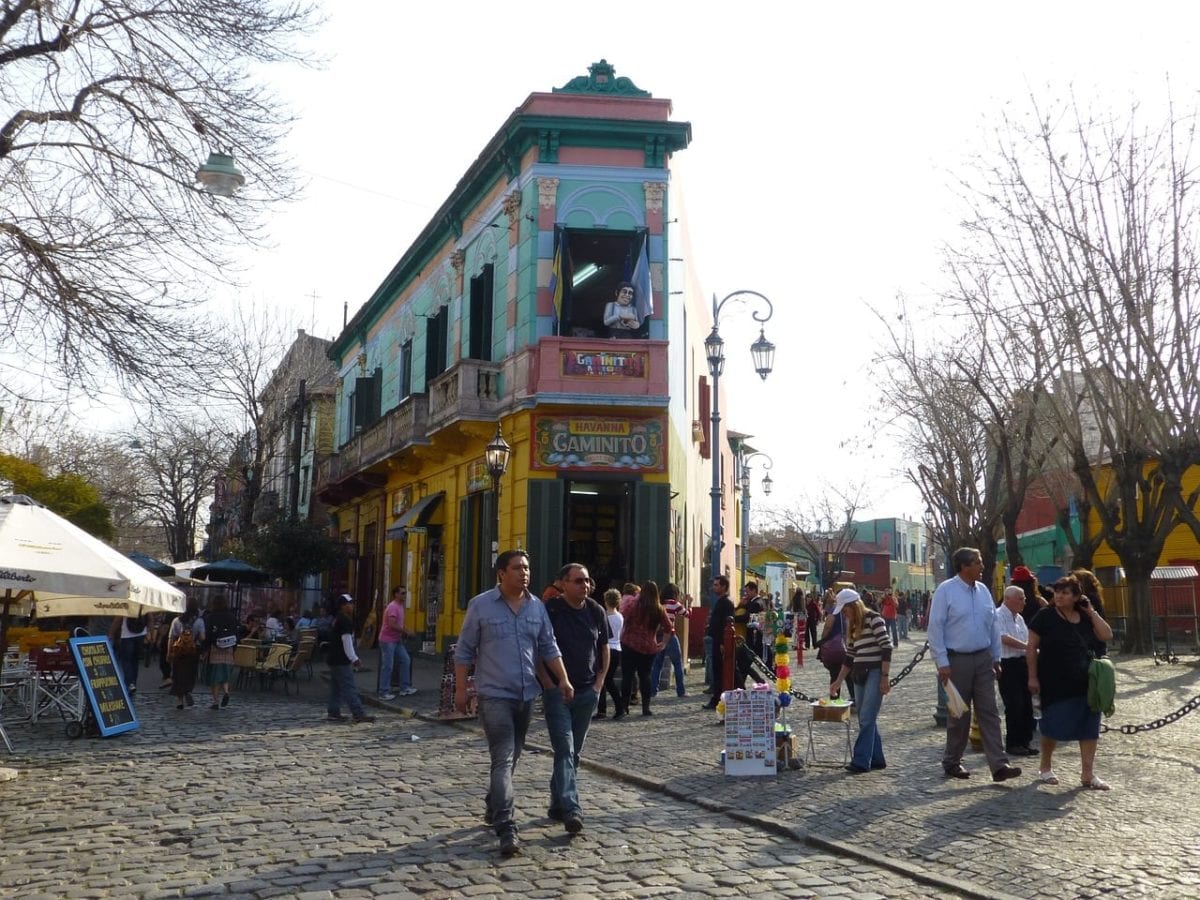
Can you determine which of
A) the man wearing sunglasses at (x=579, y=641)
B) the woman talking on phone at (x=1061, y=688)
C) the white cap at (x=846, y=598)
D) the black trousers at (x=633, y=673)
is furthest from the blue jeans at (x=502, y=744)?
the black trousers at (x=633, y=673)

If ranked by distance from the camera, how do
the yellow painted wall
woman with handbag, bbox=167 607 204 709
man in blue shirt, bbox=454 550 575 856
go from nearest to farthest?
1. man in blue shirt, bbox=454 550 575 856
2. woman with handbag, bbox=167 607 204 709
3. the yellow painted wall

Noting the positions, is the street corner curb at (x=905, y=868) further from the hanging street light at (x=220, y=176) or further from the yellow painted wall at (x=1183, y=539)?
the yellow painted wall at (x=1183, y=539)

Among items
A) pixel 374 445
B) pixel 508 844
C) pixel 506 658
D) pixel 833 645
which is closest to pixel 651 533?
pixel 833 645

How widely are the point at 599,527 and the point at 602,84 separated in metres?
8.07

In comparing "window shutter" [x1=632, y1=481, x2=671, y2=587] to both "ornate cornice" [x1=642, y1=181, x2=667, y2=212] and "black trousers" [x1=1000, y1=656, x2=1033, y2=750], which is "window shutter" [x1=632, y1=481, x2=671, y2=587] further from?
"black trousers" [x1=1000, y1=656, x2=1033, y2=750]

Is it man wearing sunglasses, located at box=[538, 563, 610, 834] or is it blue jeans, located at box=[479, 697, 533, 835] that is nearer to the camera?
blue jeans, located at box=[479, 697, 533, 835]

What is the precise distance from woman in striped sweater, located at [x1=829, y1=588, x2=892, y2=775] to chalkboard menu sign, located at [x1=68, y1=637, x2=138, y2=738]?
25.6 ft

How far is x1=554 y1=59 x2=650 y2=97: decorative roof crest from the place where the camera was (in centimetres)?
2070

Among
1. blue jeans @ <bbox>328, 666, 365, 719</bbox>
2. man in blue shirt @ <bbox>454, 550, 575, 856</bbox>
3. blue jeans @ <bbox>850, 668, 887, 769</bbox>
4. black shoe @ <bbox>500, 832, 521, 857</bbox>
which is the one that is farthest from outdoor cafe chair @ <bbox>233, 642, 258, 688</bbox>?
black shoe @ <bbox>500, 832, 521, 857</bbox>

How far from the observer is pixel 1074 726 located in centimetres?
888

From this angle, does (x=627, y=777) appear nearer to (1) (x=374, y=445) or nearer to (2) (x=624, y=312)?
(2) (x=624, y=312)

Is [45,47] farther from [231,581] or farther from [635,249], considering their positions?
[231,581]

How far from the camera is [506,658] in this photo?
6977 mm

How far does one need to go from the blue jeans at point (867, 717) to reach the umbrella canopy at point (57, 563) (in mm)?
6503
